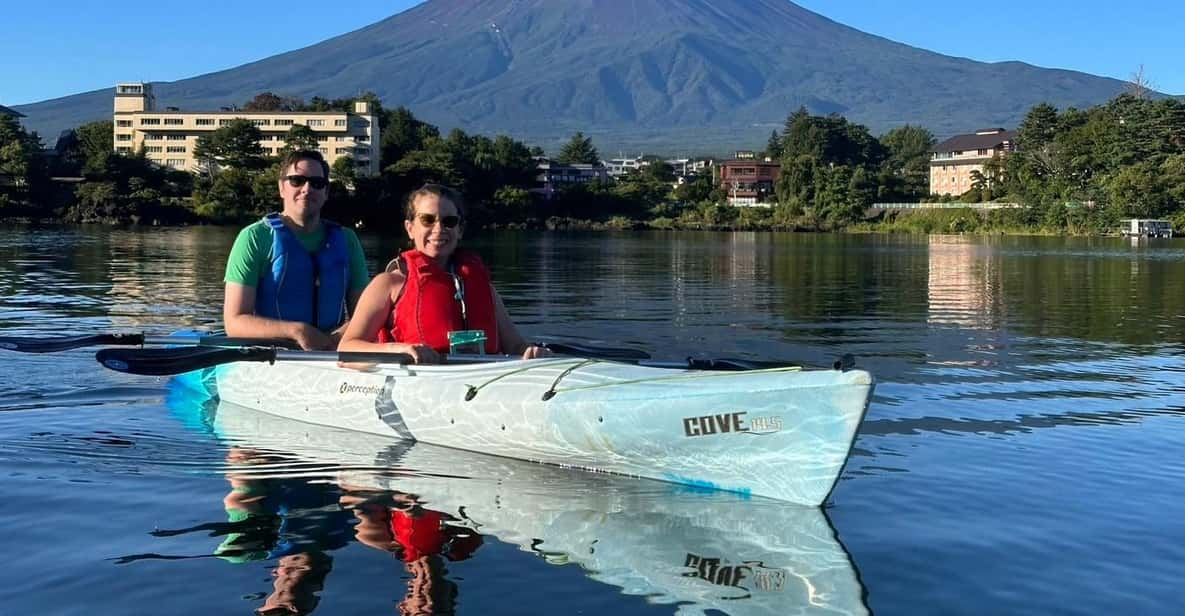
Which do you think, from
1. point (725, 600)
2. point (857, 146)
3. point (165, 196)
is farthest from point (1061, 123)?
point (725, 600)

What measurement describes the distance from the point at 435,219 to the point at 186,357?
2.78 m

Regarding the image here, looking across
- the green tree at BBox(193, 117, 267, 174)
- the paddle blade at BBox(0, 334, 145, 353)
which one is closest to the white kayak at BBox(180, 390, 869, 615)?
the paddle blade at BBox(0, 334, 145, 353)

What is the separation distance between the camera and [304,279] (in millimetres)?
8961

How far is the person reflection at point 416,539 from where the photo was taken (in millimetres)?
5246

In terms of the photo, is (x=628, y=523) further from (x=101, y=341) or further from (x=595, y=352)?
(x=101, y=341)

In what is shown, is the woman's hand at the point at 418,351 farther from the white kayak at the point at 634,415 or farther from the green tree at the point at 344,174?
the green tree at the point at 344,174

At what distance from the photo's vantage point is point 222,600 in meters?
5.19

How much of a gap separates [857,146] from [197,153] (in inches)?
3281

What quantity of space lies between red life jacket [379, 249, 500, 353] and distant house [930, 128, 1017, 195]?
12599cm

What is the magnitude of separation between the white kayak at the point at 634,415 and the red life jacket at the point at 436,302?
24cm

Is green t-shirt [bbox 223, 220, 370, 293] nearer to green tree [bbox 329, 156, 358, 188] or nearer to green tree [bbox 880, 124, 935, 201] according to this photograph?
green tree [bbox 329, 156, 358, 188]

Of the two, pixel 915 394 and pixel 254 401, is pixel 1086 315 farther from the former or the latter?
pixel 254 401

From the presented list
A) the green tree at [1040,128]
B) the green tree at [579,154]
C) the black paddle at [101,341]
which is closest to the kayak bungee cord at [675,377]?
the black paddle at [101,341]

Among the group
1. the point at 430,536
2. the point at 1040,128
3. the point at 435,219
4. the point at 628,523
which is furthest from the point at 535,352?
the point at 1040,128
